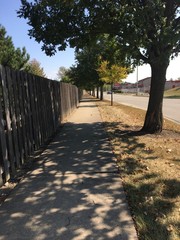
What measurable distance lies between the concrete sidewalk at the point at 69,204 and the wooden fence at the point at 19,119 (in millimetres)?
418

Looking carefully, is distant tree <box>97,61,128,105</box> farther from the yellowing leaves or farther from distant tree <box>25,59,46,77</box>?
distant tree <box>25,59,46,77</box>

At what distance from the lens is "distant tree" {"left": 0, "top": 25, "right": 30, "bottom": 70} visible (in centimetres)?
2369

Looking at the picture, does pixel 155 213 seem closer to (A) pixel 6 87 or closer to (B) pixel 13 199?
(B) pixel 13 199

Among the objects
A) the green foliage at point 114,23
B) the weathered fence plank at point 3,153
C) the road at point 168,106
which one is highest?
the green foliage at point 114,23

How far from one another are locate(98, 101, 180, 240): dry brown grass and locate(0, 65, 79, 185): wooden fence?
2026 mm

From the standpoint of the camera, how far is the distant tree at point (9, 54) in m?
23.7

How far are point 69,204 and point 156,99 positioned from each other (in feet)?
21.1

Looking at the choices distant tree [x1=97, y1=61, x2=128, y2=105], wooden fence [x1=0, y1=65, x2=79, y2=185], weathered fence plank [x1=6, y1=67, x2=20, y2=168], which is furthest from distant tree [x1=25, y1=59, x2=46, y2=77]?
weathered fence plank [x1=6, y1=67, x2=20, y2=168]

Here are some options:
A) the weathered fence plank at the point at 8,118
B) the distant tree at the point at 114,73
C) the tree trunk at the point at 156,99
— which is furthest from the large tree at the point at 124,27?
the distant tree at the point at 114,73

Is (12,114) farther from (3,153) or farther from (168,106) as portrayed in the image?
(168,106)

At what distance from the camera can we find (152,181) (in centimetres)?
499

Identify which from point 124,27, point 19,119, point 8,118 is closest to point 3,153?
point 8,118

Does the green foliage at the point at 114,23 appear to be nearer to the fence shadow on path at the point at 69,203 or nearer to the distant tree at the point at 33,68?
the fence shadow on path at the point at 69,203

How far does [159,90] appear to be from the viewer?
972cm
